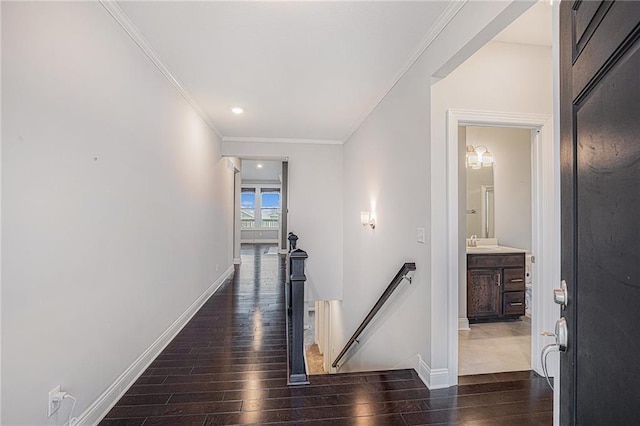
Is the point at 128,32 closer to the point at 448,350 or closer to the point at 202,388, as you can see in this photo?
the point at 202,388

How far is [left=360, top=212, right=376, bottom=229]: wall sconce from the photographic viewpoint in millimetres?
3869

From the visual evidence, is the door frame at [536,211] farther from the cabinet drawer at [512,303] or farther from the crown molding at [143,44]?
the crown molding at [143,44]

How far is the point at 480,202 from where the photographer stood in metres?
4.83

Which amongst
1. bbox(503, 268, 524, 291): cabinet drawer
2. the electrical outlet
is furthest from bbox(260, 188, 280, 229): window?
the electrical outlet

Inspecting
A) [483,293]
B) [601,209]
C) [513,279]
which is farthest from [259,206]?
[601,209]

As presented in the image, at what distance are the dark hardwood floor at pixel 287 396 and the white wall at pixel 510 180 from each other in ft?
8.13

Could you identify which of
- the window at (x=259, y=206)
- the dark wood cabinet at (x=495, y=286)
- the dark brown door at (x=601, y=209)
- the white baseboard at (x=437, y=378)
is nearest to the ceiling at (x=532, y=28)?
the dark brown door at (x=601, y=209)

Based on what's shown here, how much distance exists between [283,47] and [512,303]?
406 centimetres

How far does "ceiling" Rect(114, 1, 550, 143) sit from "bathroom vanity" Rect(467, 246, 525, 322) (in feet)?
7.99

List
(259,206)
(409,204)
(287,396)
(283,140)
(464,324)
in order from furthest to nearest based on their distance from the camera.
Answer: (259,206), (283,140), (464,324), (409,204), (287,396)

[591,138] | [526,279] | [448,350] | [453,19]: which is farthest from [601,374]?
[526,279]

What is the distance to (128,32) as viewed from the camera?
2197 mm

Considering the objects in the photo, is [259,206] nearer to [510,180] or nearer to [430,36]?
[510,180]

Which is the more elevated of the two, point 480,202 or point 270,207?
point 270,207
